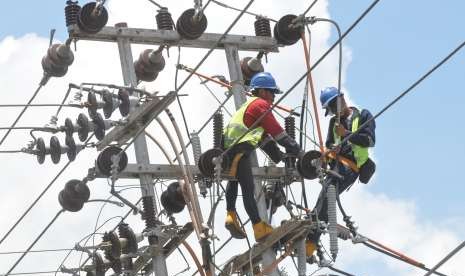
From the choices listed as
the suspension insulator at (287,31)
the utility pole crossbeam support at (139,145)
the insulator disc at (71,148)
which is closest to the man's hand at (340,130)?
the suspension insulator at (287,31)

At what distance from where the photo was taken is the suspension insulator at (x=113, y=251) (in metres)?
20.5

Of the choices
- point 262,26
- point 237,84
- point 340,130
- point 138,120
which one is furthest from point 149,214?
point 262,26

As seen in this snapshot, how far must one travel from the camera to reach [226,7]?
2105cm

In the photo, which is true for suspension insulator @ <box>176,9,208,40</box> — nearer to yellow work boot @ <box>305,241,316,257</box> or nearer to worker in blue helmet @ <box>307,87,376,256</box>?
worker in blue helmet @ <box>307,87,376,256</box>


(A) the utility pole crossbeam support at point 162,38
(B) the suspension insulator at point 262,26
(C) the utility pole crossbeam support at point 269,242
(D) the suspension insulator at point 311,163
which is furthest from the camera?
(B) the suspension insulator at point 262,26

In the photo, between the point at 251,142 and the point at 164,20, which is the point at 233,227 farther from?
the point at 164,20

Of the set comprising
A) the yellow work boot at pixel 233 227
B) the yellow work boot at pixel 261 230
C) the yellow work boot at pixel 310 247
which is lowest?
the yellow work boot at pixel 310 247

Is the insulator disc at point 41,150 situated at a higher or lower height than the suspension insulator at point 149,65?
lower

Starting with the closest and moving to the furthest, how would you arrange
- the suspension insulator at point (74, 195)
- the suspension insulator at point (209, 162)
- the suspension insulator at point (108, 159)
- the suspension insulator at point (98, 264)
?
the suspension insulator at point (209, 162), the suspension insulator at point (108, 159), the suspension insulator at point (98, 264), the suspension insulator at point (74, 195)

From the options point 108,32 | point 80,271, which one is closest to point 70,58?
point 108,32

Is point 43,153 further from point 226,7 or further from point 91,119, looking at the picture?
point 226,7

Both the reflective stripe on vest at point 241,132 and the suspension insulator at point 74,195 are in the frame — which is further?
the suspension insulator at point 74,195

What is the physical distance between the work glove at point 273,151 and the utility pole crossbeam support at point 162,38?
1.34m

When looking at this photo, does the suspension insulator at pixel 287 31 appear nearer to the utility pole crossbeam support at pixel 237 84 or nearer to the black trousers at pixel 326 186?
the utility pole crossbeam support at pixel 237 84
